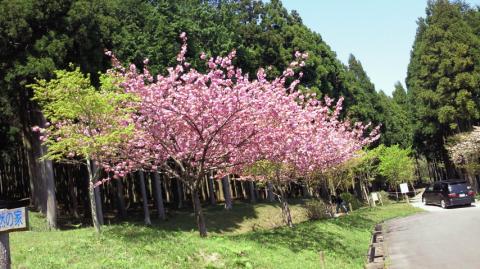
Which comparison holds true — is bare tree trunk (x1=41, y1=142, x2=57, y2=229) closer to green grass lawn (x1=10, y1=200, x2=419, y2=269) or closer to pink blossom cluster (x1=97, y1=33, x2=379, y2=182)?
green grass lawn (x1=10, y1=200, x2=419, y2=269)

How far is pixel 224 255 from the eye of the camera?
33.3ft

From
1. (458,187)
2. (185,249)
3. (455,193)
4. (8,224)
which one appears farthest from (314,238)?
(458,187)

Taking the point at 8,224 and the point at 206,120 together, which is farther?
the point at 206,120

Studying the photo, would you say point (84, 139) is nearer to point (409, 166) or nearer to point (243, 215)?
point (243, 215)

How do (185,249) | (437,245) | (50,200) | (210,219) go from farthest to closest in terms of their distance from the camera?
(210,219)
(50,200)
(437,245)
(185,249)

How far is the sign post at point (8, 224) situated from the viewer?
16.8 feet

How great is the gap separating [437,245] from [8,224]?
12402 mm

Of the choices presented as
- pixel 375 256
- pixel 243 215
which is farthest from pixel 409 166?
pixel 375 256

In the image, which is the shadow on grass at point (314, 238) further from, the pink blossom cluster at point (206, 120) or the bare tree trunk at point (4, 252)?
the bare tree trunk at point (4, 252)

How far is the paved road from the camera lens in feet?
36.6

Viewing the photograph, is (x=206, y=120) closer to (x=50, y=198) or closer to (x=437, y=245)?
(x=437, y=245)

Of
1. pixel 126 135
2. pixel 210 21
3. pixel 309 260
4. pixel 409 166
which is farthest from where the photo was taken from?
pixel 409 166

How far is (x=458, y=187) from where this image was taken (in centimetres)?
2800

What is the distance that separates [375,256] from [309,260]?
8.48 feet
